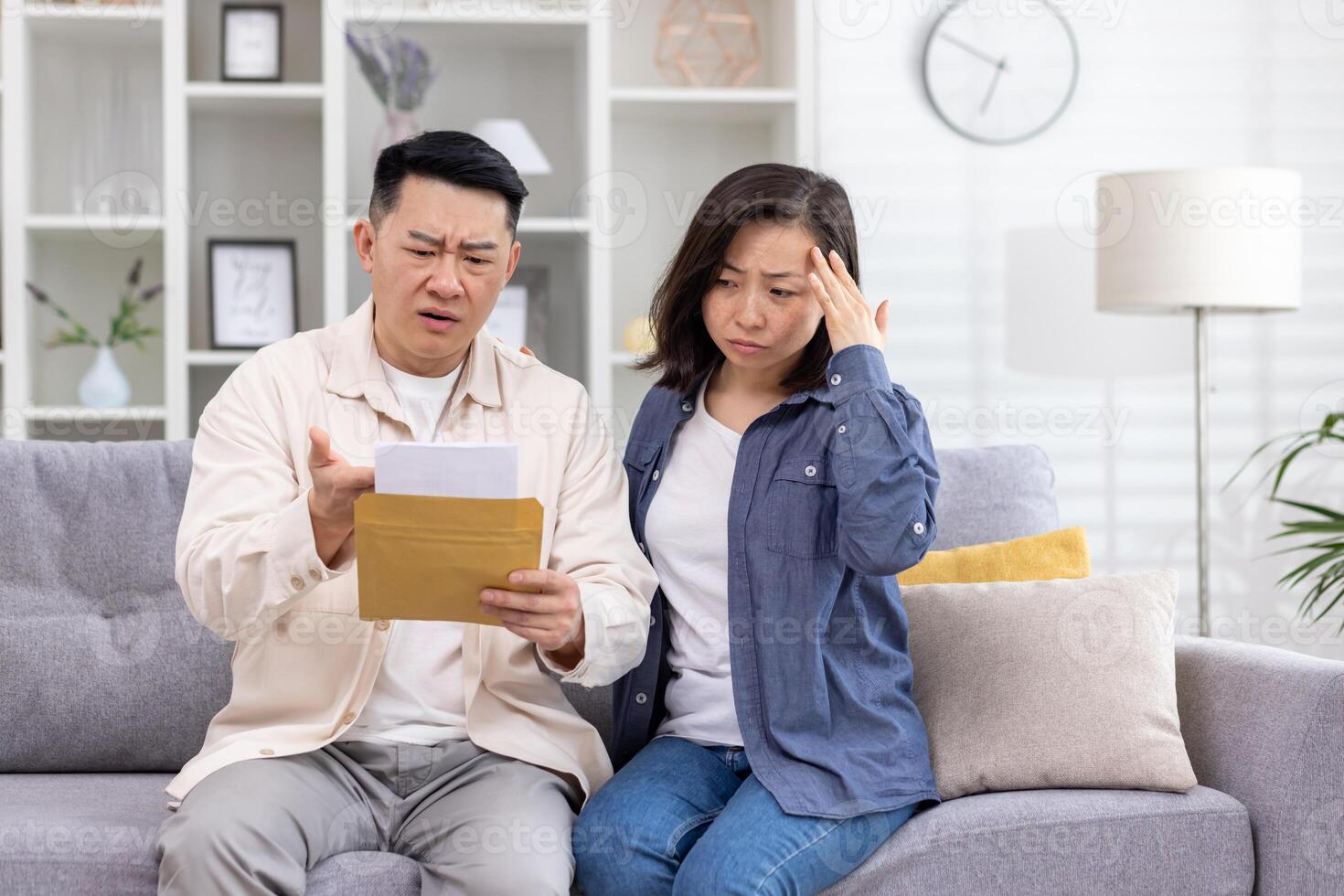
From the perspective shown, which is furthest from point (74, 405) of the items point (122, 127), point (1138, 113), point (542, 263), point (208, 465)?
point (1138, 113)

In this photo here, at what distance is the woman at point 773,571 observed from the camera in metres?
1.51

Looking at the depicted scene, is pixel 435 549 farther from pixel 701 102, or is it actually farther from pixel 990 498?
pixel 701 102

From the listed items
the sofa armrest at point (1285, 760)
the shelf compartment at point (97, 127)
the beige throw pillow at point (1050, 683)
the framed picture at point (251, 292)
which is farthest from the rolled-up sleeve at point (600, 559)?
the shelf compartment at point (97, 127)

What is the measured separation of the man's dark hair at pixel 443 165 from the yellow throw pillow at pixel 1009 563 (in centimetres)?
86

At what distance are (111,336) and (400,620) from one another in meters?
2.12

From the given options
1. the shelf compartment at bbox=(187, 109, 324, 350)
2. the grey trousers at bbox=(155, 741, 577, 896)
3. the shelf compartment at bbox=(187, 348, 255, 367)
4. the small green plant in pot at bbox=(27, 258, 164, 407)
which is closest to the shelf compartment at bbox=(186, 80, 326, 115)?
the shelf compartment at bbox=(187, 109, 324, 350)

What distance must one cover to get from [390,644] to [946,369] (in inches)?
86.3

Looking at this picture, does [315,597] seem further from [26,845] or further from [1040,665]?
[1040,665]

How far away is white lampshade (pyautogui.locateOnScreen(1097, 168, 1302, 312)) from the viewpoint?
8.98ft

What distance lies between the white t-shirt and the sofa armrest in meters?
1.04

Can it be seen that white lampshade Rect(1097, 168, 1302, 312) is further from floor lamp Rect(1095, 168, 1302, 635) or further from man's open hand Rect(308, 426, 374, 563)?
man's open hand Rect(308, 426, 374, 563)

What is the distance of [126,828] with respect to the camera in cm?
151

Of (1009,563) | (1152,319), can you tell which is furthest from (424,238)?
(1152,319)

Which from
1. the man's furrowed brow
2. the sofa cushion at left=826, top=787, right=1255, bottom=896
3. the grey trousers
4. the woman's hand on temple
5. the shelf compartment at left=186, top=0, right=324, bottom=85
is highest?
the shelf compartment at left=186, top=0, right=324, bottom=85
